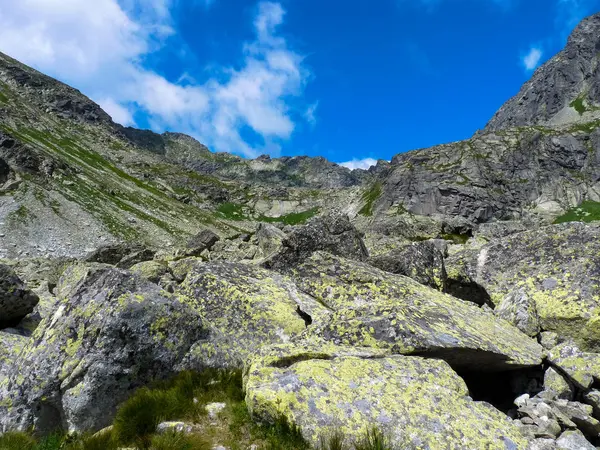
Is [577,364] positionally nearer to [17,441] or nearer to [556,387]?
[556,387]

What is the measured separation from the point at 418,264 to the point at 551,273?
4090mm

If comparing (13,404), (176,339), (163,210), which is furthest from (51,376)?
(163,210)

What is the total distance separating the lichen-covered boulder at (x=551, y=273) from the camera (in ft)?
35.0

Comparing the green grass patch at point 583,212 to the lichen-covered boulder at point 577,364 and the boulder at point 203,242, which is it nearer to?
the boulder at point 203,242

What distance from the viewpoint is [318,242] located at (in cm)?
1712

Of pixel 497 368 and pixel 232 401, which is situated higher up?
pixel 497 368

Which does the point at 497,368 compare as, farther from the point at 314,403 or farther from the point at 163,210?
the point at 163,210

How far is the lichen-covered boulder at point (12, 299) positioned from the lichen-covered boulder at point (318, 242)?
8.25 m

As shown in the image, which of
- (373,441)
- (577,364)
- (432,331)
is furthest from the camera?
(577,364)

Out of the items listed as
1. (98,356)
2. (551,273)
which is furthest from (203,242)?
(98,356)

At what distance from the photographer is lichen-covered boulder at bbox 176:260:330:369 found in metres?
9.45

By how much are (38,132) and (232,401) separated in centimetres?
17717

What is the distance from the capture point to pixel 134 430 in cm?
648

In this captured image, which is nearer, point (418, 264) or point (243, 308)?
point (243, 308)
